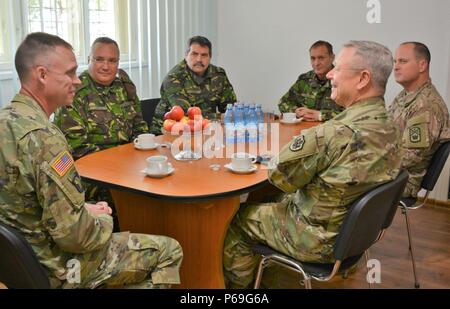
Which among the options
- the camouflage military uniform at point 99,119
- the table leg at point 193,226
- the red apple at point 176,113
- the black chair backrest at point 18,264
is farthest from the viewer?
the red apple at point 176,113

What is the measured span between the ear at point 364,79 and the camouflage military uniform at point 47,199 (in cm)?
107

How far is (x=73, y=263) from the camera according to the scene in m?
1.61

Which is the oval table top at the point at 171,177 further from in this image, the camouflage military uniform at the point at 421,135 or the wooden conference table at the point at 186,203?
the camouflage military uniform at the point at 421,135

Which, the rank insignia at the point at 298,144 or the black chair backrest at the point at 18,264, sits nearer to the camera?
the black chair backrest at the point at 18,264

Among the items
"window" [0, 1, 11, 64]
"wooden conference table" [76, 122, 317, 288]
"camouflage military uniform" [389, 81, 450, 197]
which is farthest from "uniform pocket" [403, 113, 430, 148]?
"window" [0, 1, 11, 64]

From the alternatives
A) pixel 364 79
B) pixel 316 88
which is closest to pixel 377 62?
pixel 364 79

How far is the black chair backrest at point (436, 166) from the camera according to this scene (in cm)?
262

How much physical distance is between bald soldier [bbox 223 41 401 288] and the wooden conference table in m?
0.21

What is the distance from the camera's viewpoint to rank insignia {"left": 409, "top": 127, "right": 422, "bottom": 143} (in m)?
2.71

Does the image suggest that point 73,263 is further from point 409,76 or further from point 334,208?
point 409,76

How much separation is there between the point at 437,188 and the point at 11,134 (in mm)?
3510

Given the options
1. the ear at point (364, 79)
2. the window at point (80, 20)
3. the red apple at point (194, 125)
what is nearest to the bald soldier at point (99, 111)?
the red apple at point (194, 125)

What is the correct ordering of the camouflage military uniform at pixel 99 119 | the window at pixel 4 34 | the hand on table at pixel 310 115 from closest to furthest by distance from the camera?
1. the camouflage military uniform at pixel 99 119
2. the window at pixel 4 34
3. the hand on table at pixel 310 115

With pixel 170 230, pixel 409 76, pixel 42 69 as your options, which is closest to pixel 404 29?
pixel 409 76
